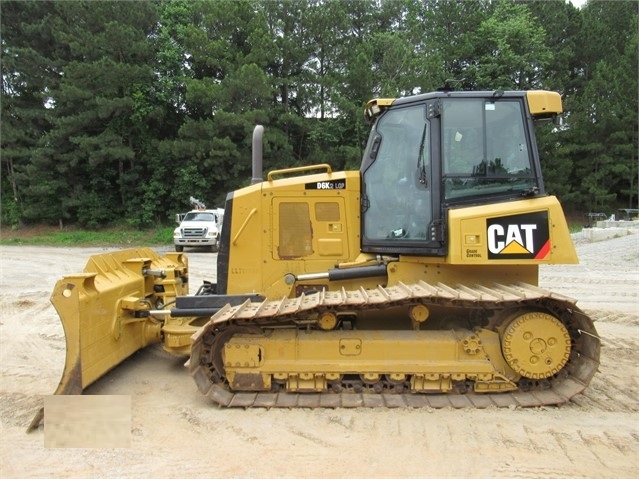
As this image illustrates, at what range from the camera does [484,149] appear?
14.4 ft

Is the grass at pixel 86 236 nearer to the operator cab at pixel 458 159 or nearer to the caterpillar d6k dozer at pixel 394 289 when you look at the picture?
the caterpillar d6k dozer at pixel 394 289

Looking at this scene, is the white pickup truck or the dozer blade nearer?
the dozer blade

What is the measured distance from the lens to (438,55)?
28.7m

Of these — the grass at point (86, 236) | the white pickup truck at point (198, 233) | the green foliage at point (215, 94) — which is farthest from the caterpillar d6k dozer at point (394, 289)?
the green foliage at point (215, 94)

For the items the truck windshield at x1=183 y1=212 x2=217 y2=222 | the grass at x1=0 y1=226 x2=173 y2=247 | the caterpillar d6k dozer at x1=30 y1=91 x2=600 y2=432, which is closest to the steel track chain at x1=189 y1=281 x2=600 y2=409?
the caterpillar d6k dozer at x1=30 y1=91 x2=600 y2=432

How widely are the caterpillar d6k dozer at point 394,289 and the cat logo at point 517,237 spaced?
0.01 meters

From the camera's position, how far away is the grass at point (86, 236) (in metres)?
23.8

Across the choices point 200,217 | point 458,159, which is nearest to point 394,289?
point 458,159

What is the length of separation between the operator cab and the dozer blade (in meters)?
2.65

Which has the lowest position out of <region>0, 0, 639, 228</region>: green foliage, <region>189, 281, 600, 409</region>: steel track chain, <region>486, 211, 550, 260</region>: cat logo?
<region>189, 281, 600, 409</region>: steel track chain

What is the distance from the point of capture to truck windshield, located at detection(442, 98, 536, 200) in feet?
14.3

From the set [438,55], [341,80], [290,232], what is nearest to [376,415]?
[290,232]

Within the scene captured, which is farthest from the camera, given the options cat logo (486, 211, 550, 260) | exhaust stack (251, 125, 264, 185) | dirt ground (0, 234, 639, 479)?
exhaust stack (251, 125, 264, 185)

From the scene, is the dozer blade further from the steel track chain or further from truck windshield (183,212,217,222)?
truck windshield (183,212,217,222)
